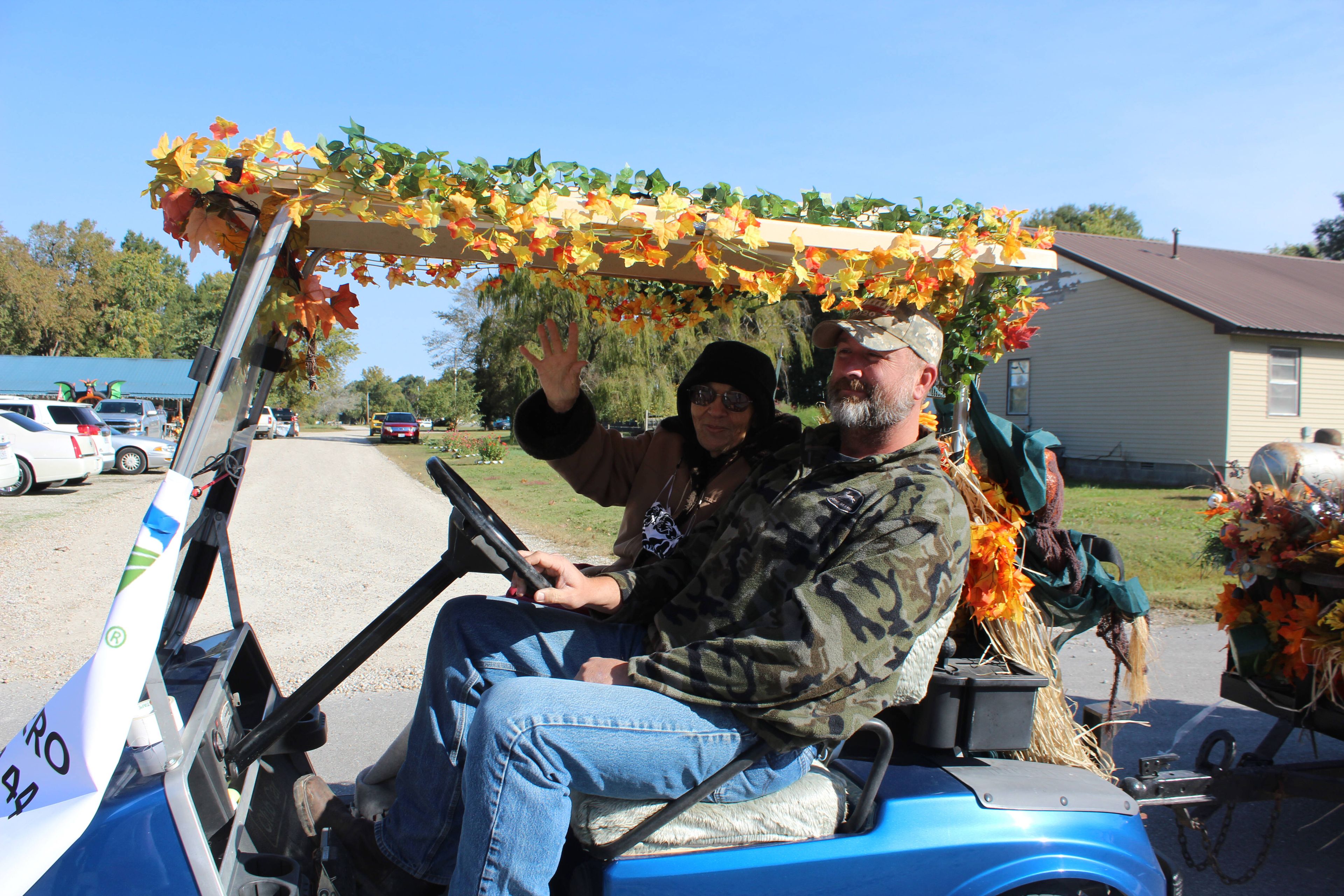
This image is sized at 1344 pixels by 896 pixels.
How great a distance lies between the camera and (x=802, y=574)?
212 centimetres

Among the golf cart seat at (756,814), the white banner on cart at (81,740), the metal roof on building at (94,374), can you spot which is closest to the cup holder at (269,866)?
the white banner on cart at (81,740)

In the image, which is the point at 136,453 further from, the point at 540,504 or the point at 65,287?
the point at 65,287

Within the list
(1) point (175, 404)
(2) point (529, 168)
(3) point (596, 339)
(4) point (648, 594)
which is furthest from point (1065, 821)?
(1) point (175, 404)

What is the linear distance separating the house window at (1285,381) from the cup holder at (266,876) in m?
17.6

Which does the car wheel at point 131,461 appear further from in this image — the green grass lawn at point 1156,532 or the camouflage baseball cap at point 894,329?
the camouflage baseball cap at point 894,329

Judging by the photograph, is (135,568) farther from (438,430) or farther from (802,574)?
(438,430)

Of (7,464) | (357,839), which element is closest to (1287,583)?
(357,839)

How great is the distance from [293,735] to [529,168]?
164 centimetres

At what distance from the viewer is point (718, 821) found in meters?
1.88

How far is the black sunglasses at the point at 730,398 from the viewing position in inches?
112

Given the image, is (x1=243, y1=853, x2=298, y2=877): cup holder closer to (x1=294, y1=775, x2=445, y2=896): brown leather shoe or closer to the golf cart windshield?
(x1=294, y1=775, x2=445, y2=896): brown leather shoe

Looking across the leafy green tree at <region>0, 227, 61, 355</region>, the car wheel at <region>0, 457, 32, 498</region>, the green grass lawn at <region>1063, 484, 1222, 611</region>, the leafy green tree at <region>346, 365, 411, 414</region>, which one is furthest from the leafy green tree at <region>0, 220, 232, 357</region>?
the green grass lawn at <region>1063, 484, 1222, 611</region>

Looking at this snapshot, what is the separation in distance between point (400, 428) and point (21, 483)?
2051 cm

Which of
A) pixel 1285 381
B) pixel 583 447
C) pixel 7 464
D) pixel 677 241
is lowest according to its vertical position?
pixel 7 464
